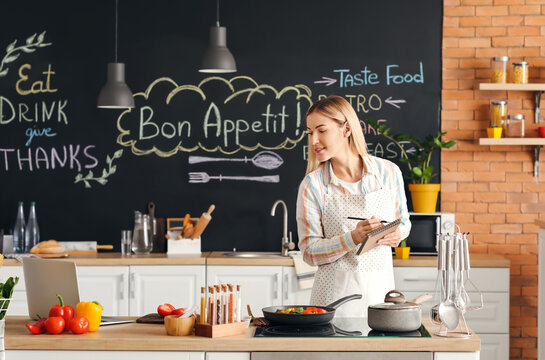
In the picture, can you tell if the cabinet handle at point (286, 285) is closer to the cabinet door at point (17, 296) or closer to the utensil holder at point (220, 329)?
the cabinet door at point (17, 296)

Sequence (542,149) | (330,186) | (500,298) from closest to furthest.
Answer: (330,186) < (500,298) < (542,149)

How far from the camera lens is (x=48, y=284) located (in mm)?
2953

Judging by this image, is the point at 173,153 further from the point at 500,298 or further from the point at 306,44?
the point at 500,298

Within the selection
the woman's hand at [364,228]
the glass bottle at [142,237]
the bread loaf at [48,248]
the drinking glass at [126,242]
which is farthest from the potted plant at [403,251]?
the bread loaf at [48,248]

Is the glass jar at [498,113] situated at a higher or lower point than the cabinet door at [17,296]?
higher

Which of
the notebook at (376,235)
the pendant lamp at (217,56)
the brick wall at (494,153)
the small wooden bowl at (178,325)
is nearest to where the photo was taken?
the small wooden bowl at (178,325)

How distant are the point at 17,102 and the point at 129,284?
5.64 feet

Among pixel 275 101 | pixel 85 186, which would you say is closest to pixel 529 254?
pixel 275 101

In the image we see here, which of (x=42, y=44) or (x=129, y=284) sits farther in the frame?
(x=42, y=44)

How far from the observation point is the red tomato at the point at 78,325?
273 centimetres

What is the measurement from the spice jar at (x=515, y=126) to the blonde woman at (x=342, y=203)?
230 centimetres

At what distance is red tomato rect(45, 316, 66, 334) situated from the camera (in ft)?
8.96

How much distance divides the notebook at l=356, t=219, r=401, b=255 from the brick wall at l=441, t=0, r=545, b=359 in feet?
8.53

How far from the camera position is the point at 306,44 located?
5.68 meters
